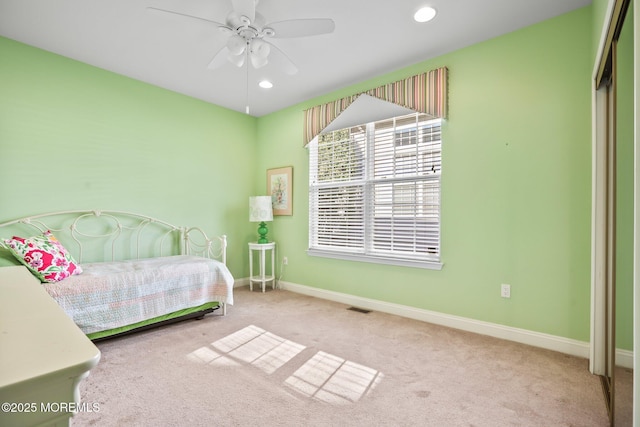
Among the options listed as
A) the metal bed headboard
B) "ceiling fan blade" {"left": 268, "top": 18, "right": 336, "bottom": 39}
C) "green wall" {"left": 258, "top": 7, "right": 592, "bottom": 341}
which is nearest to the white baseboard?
"green wall" {"left": 258, "top": 7, "right": 592, "bottom": 341}

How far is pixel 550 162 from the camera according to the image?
238 centimetres

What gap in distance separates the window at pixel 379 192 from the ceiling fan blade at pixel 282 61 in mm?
1151

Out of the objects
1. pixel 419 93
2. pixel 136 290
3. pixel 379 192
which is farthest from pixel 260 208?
pixel 419 93

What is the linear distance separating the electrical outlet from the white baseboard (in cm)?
26

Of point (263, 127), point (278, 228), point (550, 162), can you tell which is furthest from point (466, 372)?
point (263, 127)

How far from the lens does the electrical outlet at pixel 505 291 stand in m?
2.56

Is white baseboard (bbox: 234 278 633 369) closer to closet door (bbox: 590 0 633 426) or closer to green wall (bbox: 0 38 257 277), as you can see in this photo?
closet door (bbox: 590 0 633 426)

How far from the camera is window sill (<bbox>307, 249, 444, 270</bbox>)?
297 cm

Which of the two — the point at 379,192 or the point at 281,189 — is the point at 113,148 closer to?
the point at 281,189

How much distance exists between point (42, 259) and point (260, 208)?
2.27 meters

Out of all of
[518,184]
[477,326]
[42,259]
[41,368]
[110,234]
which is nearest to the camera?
[41,368]

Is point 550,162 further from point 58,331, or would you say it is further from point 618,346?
point 58,331

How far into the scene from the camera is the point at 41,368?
1.55ft

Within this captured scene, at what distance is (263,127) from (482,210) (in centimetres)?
329
